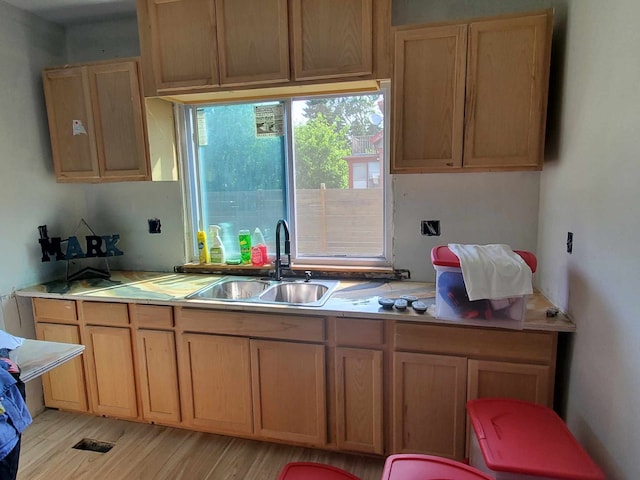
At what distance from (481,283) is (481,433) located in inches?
21.9

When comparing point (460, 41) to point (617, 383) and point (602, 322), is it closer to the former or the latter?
point (602, 322)

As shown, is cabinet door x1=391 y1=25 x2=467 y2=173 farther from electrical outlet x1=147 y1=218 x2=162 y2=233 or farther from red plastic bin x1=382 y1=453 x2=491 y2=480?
electrical outlet x1=147 y1=218 x2=162 y2=233

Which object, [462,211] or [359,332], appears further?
[462,211]

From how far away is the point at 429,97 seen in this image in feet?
6.30

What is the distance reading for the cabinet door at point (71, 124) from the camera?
2.40 meters

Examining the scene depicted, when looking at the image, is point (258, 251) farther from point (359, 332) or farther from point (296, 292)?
point (359, 332)

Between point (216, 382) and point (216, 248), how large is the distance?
2.98ft

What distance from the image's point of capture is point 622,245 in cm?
126

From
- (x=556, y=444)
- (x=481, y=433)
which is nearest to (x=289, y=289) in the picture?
(x=481, y=433)

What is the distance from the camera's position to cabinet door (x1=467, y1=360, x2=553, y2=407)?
5.62 feet

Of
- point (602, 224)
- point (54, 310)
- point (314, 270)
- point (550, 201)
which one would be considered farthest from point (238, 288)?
point (602, 224)

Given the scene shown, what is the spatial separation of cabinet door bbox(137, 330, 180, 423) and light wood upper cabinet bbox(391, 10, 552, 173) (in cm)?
164

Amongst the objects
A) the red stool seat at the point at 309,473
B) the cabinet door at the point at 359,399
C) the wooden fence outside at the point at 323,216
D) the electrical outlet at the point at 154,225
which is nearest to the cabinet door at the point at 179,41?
the wooden fence outside at the point at 323,216

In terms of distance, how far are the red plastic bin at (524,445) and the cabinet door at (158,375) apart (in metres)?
1.57
